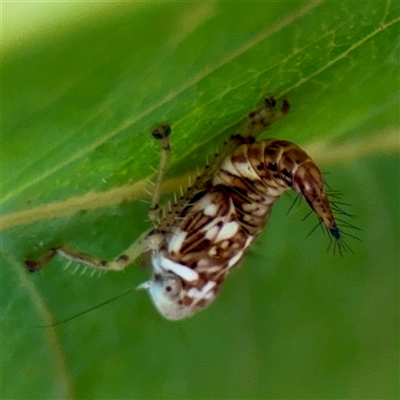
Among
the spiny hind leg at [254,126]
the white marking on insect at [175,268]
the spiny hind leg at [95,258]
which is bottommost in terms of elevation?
the white marking on insect at [175,268]

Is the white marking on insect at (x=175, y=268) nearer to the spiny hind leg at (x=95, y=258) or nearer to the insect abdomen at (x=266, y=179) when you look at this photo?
the spiny hind leg at (x=95, y=258)

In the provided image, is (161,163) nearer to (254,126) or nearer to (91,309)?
(254,126)

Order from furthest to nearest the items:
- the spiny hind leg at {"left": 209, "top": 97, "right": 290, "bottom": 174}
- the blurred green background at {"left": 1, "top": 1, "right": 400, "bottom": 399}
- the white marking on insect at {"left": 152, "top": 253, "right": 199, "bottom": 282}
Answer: the white marking on insect at {"left": 152, "top": 253, "right": 199, "bottom": 282}, the spiny hind leg at {"left": 209, "top": 97, "right": 290, "bottom": 174}, the blurred green background at {"left": 1, "top": 1, "right": 400, "bottom": 399}

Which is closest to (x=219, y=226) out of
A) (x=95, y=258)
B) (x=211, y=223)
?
(x=211, y=223)

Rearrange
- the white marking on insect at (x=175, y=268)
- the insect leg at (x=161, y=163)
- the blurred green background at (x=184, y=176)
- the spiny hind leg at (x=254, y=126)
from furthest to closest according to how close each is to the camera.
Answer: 1. the white marking on insect at (x=175, y=268)
2. the spiny hind leg at (x=254, y=126)
3. the insect leg at (x=161, y=163)
4. the blurred green background at (x=184, y=176)

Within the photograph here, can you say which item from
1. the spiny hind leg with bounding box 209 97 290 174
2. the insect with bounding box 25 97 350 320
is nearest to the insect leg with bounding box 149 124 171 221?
the insect with bounding box 25 97 350 320

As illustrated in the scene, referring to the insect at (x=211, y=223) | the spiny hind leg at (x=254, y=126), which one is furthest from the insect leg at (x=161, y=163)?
the spiny hind leg at (x=254, y=126)

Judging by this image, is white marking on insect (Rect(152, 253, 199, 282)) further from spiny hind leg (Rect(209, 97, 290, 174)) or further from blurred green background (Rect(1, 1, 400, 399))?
spiny hind leg (Rect(209, 97, 290, 174))
